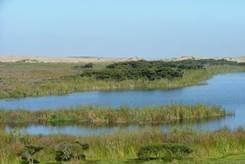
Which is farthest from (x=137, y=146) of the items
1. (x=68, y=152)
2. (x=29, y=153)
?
(x=29, y=153)

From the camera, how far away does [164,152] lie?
18.4 meters

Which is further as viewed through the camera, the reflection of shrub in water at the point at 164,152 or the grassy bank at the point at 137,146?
the grassy bank at the point at 137,146

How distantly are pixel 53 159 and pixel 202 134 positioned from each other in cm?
583

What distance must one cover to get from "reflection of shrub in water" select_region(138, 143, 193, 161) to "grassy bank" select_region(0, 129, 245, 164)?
13 cm

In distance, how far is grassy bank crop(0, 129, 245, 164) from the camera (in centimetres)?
1831

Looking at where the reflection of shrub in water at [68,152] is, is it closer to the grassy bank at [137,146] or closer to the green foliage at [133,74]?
the grassy bank at [137,146]

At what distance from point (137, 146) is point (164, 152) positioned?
1.85 metres

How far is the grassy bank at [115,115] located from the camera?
35.5 metres

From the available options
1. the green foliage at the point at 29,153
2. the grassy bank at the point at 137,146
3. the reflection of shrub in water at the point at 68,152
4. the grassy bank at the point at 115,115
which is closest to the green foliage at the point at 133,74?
the grassy bank at the point at 115,115

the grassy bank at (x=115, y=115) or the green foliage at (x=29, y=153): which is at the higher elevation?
the green foliage at (x=29, y=153)

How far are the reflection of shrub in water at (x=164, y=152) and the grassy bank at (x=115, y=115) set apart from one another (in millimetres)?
16190

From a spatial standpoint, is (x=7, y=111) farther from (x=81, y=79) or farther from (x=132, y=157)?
(x=81, y=79)

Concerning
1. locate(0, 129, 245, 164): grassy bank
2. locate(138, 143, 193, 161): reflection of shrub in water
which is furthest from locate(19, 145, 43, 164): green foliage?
locate(138, 143, 193, 161): reflection of shrub in water

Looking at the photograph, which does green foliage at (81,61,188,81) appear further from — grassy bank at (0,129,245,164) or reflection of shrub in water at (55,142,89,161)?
reflection of shrub in water at (55,142,89,161)
